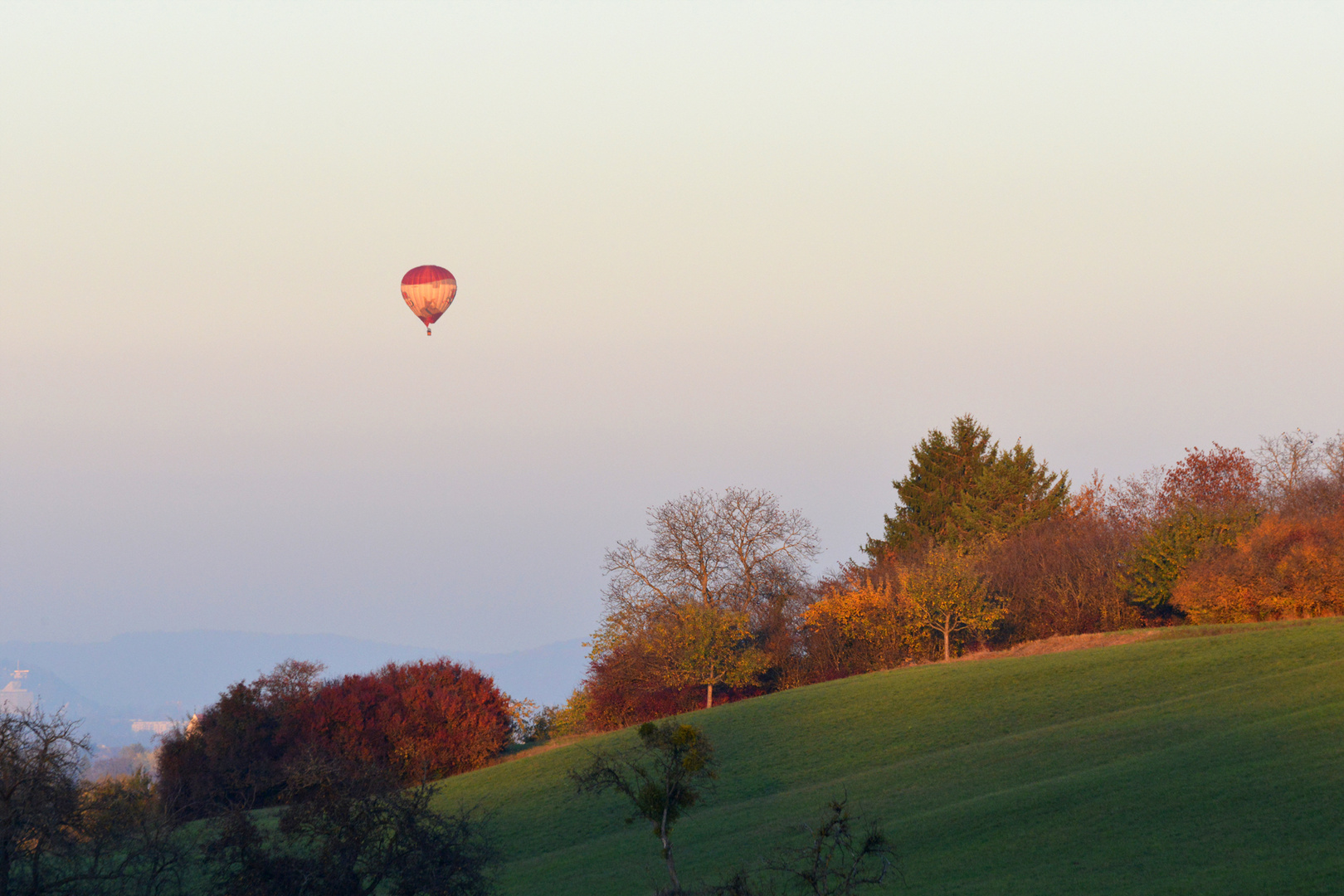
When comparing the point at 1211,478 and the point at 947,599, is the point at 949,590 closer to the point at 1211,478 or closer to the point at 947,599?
the point at 947,599

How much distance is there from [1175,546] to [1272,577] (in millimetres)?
4948

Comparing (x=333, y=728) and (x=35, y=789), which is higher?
(x=333, y=728)

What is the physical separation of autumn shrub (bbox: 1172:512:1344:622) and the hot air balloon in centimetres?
3144

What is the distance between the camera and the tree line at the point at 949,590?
4038 centimetres

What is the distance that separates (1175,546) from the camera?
43594 mm

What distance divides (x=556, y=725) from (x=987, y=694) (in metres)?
23.4

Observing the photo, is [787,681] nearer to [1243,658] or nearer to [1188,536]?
[1188,536]

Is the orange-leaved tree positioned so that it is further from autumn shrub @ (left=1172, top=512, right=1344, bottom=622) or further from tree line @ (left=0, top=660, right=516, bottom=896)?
tree line @ (left=0, top=660, right=516, bottom=896)

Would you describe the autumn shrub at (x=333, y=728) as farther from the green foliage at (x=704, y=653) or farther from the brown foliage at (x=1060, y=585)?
the brown foliage at (x=1060, y=585)

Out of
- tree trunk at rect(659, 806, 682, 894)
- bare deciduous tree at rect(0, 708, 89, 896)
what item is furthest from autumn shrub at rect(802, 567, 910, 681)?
bare deciduous tree at rect(0, 708, 89, 896)

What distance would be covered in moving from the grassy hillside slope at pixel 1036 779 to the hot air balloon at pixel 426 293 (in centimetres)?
1788

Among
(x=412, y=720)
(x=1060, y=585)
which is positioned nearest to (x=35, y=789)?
(x=412, y=720)

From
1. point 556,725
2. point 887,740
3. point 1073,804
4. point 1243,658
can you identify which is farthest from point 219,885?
point 556,725

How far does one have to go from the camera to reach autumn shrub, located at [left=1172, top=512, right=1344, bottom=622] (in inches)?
1492
